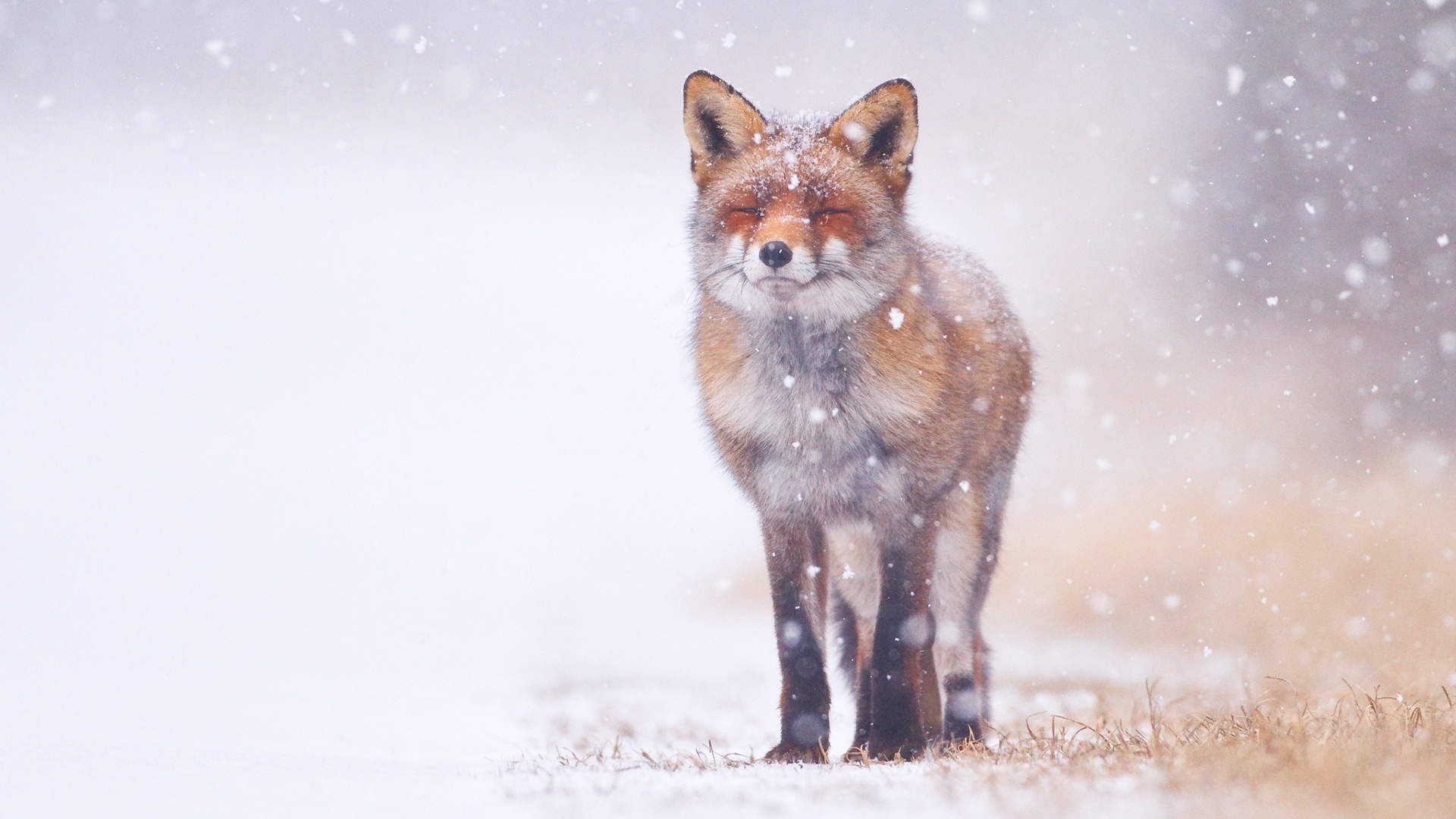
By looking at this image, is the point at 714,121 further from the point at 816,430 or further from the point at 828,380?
the point at 816,430

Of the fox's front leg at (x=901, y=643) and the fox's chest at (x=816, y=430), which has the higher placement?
the fox's chest at (x=816, y=430)

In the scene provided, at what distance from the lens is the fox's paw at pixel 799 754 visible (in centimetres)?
343

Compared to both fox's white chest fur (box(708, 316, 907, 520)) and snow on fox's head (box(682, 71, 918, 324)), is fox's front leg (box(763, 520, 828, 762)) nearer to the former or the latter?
fox's white chest fur (box(708, 316, 907, 520))

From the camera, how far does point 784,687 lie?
3592 millimetres

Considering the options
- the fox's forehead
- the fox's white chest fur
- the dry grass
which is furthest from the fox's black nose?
the dry grass

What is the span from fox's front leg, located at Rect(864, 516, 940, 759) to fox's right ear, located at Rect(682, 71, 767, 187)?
143cm

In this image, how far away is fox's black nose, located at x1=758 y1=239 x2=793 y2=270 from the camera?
317 cm

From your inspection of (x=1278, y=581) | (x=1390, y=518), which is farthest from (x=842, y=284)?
(x=1390, y=518)

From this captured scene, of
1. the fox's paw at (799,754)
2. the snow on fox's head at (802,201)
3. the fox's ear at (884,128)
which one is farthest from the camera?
the fox's ear at (884,128)

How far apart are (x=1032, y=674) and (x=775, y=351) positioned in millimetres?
3780

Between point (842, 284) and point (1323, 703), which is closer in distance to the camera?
point (842, 284)

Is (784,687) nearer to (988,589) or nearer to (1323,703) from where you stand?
(988,589)

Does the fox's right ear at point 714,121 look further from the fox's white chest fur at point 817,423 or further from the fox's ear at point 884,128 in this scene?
the fox's white chest fur at point 817,423

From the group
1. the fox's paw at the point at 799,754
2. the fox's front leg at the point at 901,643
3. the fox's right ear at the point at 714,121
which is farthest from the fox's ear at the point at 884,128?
the fox's paw at the point at 799,754
